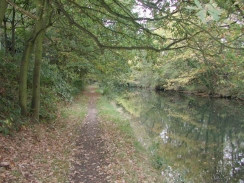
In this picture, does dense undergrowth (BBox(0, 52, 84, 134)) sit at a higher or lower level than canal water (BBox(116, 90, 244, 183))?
higher

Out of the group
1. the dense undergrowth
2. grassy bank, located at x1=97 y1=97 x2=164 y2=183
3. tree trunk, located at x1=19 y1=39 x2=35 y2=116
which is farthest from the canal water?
tree trunk, located at x1=19 y1=39 x2=35 y2=116

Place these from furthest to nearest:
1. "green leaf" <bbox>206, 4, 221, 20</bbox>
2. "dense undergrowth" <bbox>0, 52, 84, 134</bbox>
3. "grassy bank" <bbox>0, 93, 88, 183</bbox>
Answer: "dense undergrowth" <bbox>0, 52, 84, 134</bbox>
"grassy bank" <bbox>0, 93, 88, 183</bbox>
"green leaf" <bbox>206, 4, 221, 20</bbox>

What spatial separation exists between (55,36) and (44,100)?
13.0 ft

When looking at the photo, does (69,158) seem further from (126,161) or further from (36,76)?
(36,76)

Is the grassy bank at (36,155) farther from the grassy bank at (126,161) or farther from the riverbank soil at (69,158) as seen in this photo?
the grassy bank at (126,161)

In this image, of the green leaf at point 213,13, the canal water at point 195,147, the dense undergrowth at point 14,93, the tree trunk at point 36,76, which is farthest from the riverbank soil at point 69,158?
the green leaf at point 213,13

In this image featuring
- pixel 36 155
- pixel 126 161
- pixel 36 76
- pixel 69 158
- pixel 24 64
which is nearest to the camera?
pixel 36 155

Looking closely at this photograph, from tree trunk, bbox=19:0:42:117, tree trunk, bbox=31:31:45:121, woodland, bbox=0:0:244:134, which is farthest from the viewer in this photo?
tree trunk, bbox=31:31:45:121

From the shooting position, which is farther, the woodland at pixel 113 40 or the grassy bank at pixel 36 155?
the woodland at pixel 113 40

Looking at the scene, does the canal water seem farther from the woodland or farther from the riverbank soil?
the woodland

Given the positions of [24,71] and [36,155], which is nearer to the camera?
[36,155]

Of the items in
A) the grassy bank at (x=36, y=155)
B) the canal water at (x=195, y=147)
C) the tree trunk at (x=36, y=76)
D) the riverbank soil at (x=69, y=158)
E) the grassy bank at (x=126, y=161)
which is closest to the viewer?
the grassy bank at (x=36, y=155)

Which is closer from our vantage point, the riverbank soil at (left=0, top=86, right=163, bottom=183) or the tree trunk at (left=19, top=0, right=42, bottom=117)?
the riverbank soil at (left=0, top=86, right=163, bottom=183)

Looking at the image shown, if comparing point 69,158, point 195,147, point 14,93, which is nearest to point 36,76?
point 14,93
